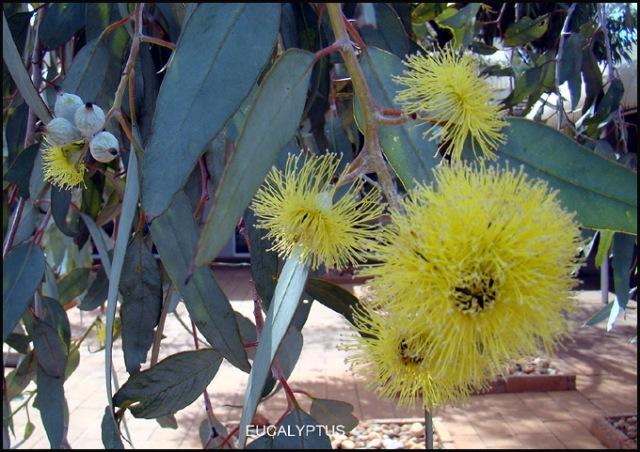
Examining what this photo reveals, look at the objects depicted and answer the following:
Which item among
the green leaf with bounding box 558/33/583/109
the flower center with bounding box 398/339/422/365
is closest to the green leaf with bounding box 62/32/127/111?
the flower center with bounding box 398/339/422/365

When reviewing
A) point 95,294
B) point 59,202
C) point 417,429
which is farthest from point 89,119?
point 417,429

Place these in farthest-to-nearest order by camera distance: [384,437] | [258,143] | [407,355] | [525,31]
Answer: [384,437] → [525,31] → [407,355] → [258,143]

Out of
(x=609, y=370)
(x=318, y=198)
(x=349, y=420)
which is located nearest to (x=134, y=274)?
(x=318, y=198)

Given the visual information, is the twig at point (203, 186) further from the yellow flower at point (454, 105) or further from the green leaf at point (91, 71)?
the yellow flower at point (454, 105)

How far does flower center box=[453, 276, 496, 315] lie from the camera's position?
1.61 ft

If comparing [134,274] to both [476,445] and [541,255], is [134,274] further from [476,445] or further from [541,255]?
[476,445]

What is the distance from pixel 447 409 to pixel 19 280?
3143mm

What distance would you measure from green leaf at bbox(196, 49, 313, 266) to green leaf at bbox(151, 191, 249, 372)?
238 mm

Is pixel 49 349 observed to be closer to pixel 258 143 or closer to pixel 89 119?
pixel 89 119

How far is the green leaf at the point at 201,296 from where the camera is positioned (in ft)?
2.32

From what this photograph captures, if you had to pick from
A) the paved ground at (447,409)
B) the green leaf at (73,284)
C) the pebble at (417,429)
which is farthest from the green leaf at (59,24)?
the pebble at (417,429)

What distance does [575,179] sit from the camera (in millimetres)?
551

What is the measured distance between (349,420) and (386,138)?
0.72 meters

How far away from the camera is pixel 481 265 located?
501mm
